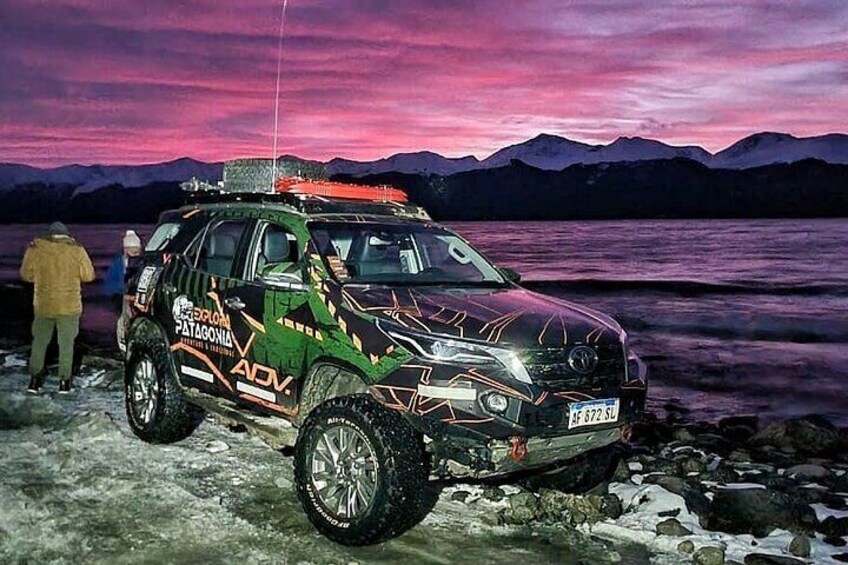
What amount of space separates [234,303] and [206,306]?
0.46m

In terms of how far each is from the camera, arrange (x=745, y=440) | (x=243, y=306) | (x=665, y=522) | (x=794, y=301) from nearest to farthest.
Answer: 1. (x=665, y=522)
2. (x=243, y=306)
3. (x=745, y=440)
4. (x=794, y=301)

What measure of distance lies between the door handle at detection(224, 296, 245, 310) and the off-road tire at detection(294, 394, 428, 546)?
4.46 feet

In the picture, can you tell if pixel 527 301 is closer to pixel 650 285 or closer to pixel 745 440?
pixel 745 440

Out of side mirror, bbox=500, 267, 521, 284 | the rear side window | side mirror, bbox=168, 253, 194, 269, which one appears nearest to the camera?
side mirror, bbox=500, 267, 521, 284

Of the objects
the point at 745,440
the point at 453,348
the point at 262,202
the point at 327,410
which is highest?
the point at 262,202

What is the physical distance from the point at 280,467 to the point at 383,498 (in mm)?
2172

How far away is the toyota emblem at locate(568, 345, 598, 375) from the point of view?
4930mm

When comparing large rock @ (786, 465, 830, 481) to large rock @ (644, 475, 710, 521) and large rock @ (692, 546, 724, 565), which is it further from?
large rock @ (692, 546, 724, 565)

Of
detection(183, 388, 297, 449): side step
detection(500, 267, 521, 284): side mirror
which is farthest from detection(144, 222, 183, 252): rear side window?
detection(500, 267, 521, 284): side mirror

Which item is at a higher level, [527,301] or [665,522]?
[527,301]

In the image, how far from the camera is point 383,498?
4.66 m

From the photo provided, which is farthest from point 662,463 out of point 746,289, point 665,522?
point 746,289

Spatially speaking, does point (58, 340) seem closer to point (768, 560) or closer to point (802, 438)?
point (768, 560)

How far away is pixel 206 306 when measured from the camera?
21.0ft
